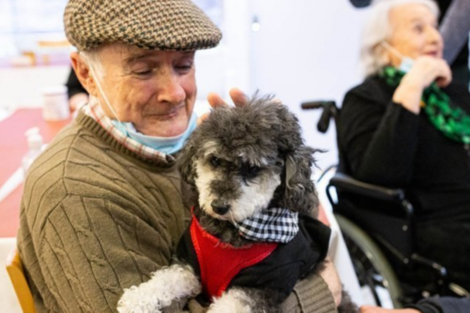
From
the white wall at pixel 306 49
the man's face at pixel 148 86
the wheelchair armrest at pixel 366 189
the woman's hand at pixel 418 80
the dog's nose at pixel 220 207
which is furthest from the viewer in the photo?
the white wall at pixel 306 49

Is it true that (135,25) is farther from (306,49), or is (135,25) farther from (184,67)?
(306,49)

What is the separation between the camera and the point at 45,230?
1101 mm

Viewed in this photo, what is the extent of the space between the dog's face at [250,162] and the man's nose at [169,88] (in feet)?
0.76

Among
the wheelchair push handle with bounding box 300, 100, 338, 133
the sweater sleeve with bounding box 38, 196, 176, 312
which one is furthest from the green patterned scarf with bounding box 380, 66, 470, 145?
the sweater sleeve with bounding box 38, 196, 176, 312

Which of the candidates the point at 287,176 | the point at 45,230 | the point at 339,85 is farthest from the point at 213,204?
the point at 339,85

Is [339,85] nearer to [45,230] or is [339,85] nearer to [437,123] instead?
A: [437,123]

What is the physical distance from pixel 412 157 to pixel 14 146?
1.72 metres

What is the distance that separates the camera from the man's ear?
4.45 ft

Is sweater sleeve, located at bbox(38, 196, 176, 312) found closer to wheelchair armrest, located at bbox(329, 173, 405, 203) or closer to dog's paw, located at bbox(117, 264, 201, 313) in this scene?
dog's paw, located at bbox(117, 264, 201, 313)

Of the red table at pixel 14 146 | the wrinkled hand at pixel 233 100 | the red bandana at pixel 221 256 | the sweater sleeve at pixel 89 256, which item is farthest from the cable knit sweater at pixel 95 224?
the red table at pixel 14 146

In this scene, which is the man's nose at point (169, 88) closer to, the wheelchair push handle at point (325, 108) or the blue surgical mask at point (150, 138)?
the blue surgical mask at point (150, 138)

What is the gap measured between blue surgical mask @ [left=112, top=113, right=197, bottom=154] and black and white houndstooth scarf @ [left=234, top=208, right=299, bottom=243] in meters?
0.38

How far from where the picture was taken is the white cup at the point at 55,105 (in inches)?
104

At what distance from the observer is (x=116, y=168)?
1.24 meters
